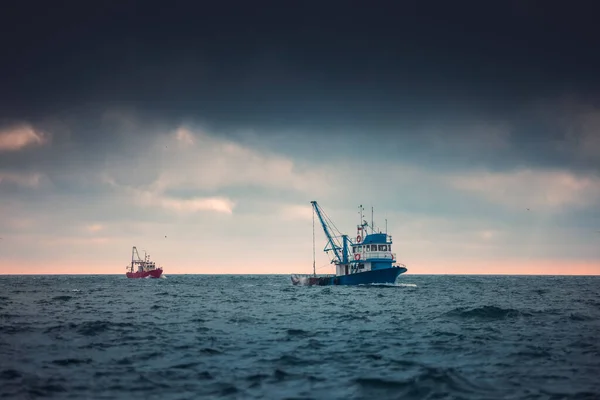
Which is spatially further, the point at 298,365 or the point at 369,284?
the point at 369,284

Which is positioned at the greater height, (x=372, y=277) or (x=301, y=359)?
(x=372, y=277)

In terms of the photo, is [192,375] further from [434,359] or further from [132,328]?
[132,328]

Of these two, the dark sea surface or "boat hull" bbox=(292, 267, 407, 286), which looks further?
"boat hull" bbox=(292, 267, 407, 286)

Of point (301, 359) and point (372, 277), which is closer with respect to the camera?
point (301, 359)

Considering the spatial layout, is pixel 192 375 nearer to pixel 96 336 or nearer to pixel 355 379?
pixel 355 379

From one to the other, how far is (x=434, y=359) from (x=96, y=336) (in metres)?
19.1

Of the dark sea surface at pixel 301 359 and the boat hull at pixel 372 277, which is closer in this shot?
the dark sea surface at pixel 301 359

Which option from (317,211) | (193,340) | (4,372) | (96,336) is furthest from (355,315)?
(317,211)

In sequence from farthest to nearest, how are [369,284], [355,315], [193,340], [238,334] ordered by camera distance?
[369,284]
[355,315]
[238,334]
[193,340]

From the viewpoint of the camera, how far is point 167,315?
42156mm

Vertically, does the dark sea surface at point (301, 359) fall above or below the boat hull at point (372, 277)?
below

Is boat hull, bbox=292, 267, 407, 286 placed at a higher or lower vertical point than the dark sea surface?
higher

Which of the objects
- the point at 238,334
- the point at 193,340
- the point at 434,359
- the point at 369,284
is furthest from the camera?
the point at 369,284

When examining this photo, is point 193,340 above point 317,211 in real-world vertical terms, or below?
below
